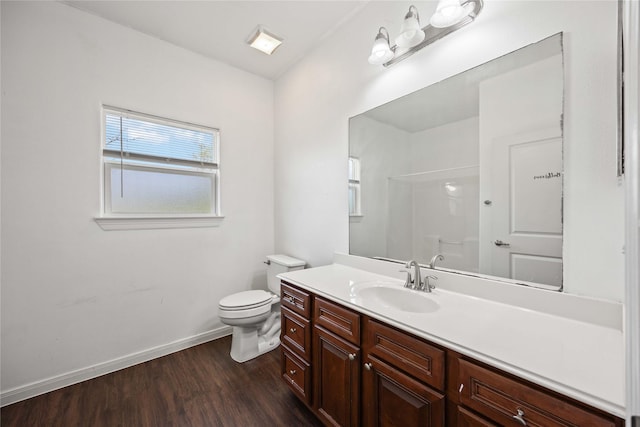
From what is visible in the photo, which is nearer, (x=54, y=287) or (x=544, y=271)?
(x=544, y=271)

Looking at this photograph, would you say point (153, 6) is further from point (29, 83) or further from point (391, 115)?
point (391, 115)

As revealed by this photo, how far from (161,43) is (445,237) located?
8.96 ft

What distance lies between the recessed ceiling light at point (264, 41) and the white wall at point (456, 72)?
1.06 feet

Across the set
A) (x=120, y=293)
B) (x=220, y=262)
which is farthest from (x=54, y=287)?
(x=220, y=262)

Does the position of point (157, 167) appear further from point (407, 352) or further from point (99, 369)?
point (407, 352)

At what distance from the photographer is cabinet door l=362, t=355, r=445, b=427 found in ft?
2.92

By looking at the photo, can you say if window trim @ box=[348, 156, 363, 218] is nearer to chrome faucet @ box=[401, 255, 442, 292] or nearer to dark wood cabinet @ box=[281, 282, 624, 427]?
chrome faucet @ box=[401, 255, 442, 292]

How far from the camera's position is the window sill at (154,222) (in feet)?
6.52

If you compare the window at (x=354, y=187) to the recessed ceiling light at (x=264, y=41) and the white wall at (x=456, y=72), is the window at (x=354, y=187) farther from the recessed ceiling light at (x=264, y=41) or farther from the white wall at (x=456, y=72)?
the recessed ceiling light at (x=264, y=41)

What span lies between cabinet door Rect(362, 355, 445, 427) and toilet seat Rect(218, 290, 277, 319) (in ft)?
3.92

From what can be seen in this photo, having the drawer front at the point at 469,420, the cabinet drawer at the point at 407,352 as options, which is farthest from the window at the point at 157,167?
the drawer front at the point at 469,420

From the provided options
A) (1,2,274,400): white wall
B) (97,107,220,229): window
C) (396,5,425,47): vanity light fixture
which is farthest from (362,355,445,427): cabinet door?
(97,107,220,229): window

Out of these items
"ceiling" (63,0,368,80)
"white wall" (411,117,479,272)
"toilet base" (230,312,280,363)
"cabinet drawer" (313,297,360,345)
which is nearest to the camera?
"cabinet drawer" (313,297,360,345)

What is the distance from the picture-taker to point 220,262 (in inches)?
99.7
